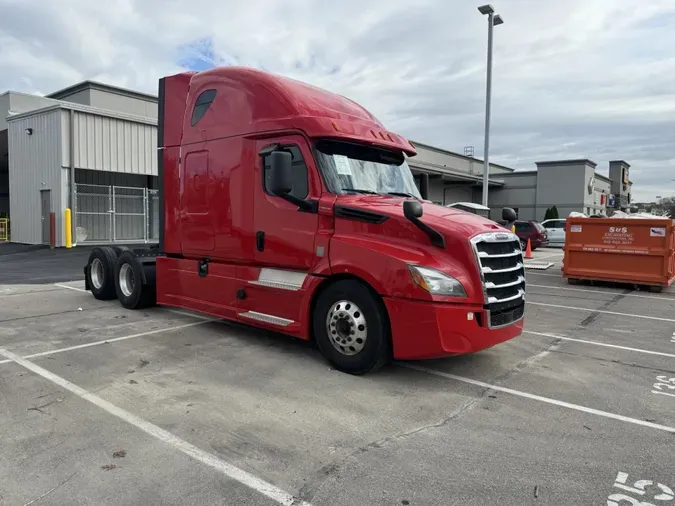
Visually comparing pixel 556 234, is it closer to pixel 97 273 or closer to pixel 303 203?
pixel 97 273

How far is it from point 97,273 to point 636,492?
9156 millimetres

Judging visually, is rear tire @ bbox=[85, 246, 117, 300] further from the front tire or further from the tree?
the tree

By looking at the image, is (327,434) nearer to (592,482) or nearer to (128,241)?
(592,482)

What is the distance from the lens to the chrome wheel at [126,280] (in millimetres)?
8758

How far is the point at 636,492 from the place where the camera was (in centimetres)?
315

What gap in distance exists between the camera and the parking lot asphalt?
10.4ft

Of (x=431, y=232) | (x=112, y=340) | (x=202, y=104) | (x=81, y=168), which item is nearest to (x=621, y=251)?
(x=431, y=232)

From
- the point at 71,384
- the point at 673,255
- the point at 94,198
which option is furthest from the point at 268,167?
the point at 94,198

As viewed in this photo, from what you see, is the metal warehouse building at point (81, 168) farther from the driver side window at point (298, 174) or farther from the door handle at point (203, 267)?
the driver side window at point (298, 174)

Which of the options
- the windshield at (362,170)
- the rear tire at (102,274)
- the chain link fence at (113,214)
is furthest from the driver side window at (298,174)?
the chain link fence at (113,214)

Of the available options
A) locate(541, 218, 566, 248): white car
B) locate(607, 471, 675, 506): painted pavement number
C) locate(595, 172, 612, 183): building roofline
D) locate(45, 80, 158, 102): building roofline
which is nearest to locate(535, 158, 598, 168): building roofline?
locate(595, 172, 612, 183): building roofline

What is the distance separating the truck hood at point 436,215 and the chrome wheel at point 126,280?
4.85m

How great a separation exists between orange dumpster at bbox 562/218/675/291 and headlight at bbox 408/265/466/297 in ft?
30.9

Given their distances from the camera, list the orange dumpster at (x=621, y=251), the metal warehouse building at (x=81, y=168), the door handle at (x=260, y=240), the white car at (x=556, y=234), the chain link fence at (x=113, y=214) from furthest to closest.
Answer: the white car at (x=556, y=234)
the chain link fence at (x=113, y=214)
the metal warehouse building at (x=81, y=168)
the orange dumpster at (x=621, y=251)
the door handle at (x=260, y=240)
